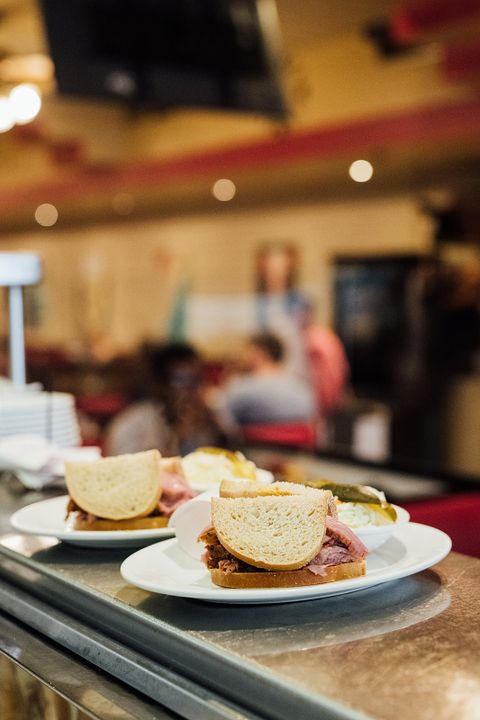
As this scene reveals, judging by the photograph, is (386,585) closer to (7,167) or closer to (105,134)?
(105,134)

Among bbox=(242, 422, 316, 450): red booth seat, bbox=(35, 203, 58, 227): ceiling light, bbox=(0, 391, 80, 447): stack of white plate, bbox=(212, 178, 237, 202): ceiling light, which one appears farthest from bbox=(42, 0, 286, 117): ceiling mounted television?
bbox=(35, 203, 58, 227): ceiling light

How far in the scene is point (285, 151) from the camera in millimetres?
8156

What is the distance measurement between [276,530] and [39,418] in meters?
1.42

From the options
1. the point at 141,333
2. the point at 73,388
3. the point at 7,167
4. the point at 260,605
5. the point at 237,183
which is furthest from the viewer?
the point at 7,167

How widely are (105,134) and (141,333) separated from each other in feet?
7.92

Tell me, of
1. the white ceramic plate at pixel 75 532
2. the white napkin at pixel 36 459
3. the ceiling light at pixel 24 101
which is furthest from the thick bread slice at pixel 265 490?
the ceiling light at pixel 24 101

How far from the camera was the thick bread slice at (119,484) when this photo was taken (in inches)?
54.7

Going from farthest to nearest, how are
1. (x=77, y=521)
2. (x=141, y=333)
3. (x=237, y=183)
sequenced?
(x=141, y=333) < (x=237, y=183) < (x=77, y=521)

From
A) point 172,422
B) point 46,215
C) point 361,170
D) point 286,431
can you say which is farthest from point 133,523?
point 46,215

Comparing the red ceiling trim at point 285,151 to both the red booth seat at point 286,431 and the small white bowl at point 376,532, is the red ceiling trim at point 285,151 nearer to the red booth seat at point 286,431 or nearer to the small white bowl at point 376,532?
the red booth seat at point 286,431

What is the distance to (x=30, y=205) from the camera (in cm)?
1194

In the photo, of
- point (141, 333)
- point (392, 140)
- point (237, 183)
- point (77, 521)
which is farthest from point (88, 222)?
point (77, 521)

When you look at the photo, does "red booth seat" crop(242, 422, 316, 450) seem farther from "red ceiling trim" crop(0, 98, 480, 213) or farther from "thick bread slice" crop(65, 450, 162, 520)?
"thick bread slice" crop(65, 450, 162, 520)

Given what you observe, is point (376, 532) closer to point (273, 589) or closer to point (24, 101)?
point (273, 589)
